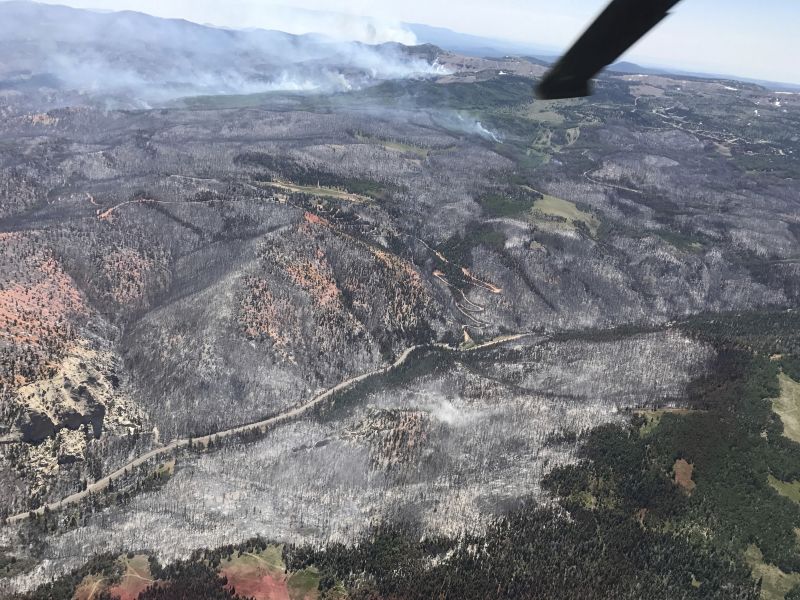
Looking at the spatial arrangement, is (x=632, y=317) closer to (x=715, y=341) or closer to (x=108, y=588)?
(x=715, y=341)

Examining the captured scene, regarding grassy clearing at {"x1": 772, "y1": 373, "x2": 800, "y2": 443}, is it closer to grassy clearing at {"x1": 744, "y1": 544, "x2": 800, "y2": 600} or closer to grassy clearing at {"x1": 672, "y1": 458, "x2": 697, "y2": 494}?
grassy clearing at {"x1": 672, "y1": 458, "x2": 697, "y2": 494}

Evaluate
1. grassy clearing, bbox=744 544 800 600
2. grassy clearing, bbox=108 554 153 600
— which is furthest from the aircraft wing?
grassy clearing, bbox=744 544 800 600

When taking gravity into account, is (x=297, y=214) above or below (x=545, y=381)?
above

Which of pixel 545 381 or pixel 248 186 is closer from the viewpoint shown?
pixel 545 381

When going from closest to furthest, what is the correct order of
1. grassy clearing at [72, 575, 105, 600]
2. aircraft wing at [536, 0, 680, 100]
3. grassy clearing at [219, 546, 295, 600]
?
1. aircraft wing at [536, 0, 680, 100]
2. grassy clearing at [72, 575, 105, 600]
3. grassy clearing at [219, 546, 295, 600]

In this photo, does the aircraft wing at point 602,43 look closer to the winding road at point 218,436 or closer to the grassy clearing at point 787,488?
the grassy clearing at point 787,488

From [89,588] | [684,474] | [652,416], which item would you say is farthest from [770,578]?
[89,588]

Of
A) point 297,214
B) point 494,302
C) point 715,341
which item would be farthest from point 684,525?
point 297,214
